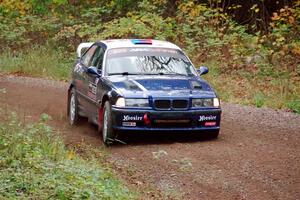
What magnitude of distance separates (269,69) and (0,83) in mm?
8007

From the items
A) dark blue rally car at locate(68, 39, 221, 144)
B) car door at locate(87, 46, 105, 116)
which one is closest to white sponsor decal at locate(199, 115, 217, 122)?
dark blue rally car at locate(68, 39, 221, 144)

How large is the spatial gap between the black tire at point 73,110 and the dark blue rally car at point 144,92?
0.90 feet

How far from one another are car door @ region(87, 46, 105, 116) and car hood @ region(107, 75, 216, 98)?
0.41 meters

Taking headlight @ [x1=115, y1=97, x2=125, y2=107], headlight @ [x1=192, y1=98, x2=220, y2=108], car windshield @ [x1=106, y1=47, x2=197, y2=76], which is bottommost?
headlight @ [x1=192, y1=98, x2=220, y2=108]

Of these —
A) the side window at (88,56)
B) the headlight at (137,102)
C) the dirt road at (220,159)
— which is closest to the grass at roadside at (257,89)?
the dirt road at (220,159)

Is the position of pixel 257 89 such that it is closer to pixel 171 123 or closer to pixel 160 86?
pixel 160 86

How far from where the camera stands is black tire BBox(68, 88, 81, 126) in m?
13.2

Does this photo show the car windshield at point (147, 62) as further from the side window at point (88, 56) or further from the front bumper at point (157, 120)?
the front bumper at point (157, 120)

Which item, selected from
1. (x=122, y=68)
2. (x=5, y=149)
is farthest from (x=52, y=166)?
(x=122, y=68)

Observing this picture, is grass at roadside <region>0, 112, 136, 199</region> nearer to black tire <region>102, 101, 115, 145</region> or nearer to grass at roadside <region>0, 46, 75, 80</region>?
black tire <region>102, 101, 115, 145</region>

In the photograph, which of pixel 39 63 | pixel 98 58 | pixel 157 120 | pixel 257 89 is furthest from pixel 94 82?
pixel 39 63

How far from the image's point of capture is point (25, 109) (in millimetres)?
14547

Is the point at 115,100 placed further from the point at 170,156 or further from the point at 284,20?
the point at 284,20

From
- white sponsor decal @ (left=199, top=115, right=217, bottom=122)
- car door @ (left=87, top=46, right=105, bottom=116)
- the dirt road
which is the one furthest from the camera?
car door @ (left=87, top=46, right=105, bottom=116)
